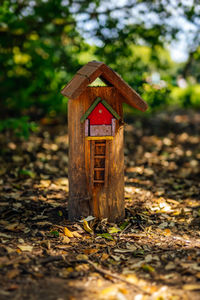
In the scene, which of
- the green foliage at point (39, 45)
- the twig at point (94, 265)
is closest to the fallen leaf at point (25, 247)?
the twig at point (94, 265)

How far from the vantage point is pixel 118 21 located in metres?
5.26

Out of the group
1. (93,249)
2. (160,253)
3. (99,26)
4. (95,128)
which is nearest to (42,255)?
(93,249)

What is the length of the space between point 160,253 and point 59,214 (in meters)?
1.22

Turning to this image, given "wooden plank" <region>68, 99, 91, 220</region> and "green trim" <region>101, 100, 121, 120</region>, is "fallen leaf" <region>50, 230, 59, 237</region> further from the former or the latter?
"green trim" <region>101, 100, 121, 120</region>

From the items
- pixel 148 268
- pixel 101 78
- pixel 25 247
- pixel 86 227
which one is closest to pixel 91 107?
pixel 101 78

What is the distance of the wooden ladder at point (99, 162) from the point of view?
338 cm

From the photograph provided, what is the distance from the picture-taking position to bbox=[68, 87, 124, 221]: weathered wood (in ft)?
11.0

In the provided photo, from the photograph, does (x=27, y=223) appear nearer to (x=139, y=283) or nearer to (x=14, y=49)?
(x=139, y=283)

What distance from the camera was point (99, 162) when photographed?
3.43 meters

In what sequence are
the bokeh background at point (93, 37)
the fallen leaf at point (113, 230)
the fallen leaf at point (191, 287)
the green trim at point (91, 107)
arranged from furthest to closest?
1. the bokeh background at point (93, 37)
2. the fallen leaf at point (113, 230)
3. the green trim at point (91, 107)
4. the fallen leaf at point (191, 287)

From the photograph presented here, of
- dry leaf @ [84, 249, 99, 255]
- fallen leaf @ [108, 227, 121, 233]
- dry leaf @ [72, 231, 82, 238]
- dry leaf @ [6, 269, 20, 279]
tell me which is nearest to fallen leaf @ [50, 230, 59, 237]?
dry leaf @ [72, 231, 82, 238]

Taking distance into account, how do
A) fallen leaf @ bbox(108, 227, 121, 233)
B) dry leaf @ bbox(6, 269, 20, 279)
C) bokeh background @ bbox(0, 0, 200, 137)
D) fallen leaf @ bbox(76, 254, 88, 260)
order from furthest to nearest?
bokeh background @ bbox(0, 0, 200, 137), fallen leaf @ bbox(108, 227, 121, 233), fallen leaf @ bbox(76, 254, 88, 260), dry leaf @ bbox(6, 269, 20, 279)

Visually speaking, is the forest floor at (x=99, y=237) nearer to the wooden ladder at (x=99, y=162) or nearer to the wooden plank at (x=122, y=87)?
the wooden ladder at (x=99, y=162)

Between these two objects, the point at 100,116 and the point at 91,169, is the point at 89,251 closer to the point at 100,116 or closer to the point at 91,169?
the point at 91,169
